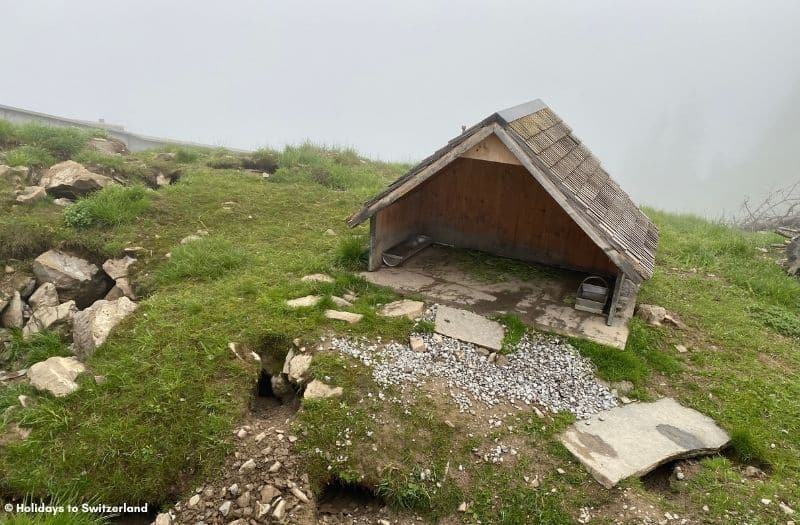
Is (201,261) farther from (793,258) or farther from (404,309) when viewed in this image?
(793,258)

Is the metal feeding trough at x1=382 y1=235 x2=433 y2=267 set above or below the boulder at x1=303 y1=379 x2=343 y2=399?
above

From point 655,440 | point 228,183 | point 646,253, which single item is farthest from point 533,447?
point 228,183

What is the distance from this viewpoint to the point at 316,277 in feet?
22.2

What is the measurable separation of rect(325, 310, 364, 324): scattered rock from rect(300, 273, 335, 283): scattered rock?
2.61 feet

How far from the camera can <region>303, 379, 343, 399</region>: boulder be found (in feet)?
15.5

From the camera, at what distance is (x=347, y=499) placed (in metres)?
4.17

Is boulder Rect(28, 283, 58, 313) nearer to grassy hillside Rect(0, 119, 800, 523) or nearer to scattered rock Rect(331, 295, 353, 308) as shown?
grassy hillside Rect(0, 119, 800, 523)

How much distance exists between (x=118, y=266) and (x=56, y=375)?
8.32 ft

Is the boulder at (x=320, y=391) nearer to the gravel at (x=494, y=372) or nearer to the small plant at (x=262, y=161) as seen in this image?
the gravel at (x=494, y=372)

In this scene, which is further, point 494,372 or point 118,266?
point 118,266

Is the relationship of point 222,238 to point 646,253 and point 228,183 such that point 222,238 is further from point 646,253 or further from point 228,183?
point 646,253

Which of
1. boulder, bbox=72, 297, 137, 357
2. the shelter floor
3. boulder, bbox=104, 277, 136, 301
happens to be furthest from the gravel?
boulder, bbox=104, 277, 136, 301

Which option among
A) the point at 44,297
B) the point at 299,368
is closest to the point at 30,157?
the point at 44,297

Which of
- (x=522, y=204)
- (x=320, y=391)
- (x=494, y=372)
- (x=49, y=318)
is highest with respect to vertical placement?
(x=522, y=204)
